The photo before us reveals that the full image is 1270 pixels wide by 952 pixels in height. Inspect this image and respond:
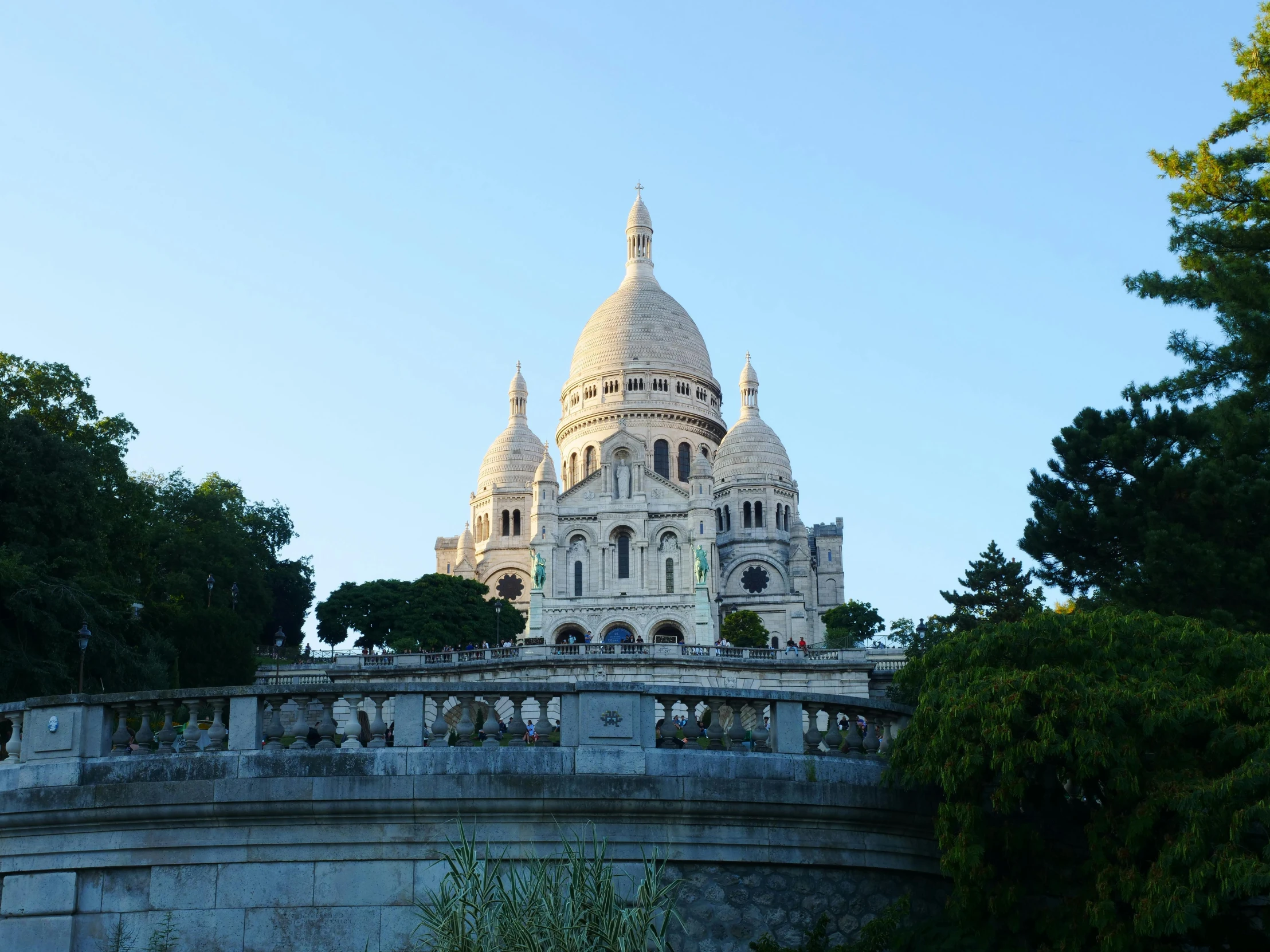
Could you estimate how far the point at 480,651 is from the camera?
2245 inches

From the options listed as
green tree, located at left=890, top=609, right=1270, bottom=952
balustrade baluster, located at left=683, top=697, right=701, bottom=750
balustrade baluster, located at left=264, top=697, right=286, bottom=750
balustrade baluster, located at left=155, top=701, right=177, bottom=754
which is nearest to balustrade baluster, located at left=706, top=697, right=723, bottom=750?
balustrade baluster, located at left=683, top=697, right=701, bottom=750

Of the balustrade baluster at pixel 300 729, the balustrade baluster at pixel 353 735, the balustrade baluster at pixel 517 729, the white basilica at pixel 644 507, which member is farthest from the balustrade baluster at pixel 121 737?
the white basilica at pixel 644 507

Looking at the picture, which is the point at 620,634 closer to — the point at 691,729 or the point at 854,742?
the point at 854,742

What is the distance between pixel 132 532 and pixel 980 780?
44.2 m

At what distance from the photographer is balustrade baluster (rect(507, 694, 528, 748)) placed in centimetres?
1202

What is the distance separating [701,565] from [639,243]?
40.3 metres

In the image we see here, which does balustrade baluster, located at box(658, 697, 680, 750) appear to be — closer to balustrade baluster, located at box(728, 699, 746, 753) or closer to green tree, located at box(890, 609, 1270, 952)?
balustrade baluster, located at box(728, 699, 746, 753)

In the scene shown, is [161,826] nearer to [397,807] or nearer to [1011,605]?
[397,807]

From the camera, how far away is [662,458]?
349 feet

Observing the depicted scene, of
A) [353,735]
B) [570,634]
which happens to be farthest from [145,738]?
[570,634]

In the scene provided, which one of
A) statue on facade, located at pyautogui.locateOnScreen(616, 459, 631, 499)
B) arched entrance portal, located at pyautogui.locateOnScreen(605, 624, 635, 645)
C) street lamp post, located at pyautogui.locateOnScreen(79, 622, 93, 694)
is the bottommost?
street lamp post, located at pyautogui.locateOnScreen(79, 622, 93, 694)

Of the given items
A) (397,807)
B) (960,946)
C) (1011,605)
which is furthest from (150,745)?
(1011,605)

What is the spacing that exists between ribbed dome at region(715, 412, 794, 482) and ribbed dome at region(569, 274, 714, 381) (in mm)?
8667

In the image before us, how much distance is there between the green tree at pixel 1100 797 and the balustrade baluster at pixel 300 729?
4.98 m
